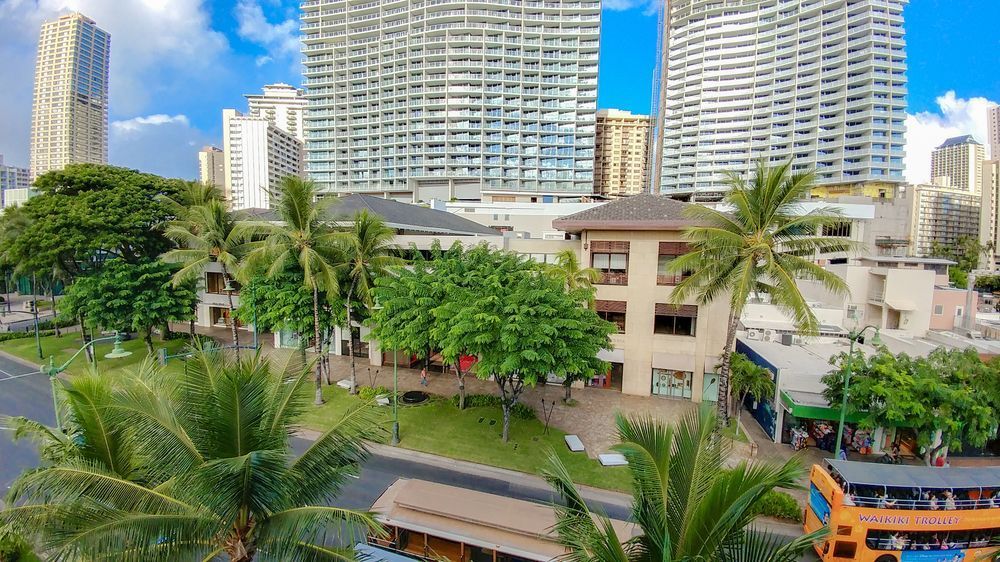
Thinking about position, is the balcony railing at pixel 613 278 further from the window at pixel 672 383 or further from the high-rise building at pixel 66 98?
the high-rise building at pixel 66 98

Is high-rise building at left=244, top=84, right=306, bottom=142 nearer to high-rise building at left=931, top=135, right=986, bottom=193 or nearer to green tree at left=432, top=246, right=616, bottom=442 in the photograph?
green tree at left=432, top=246, right=616, bottom=442

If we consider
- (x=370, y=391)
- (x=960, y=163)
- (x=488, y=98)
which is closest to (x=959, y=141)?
(x=960, y=163)

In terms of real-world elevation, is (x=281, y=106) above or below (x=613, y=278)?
above

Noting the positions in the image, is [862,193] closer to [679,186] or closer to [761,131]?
[761,131]

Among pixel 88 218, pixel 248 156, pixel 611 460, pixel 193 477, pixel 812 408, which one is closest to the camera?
pixel 193 477

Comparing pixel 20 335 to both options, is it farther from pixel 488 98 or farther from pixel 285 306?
pixel 488 98

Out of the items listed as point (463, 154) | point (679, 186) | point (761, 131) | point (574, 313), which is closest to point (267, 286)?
point (574, 313)

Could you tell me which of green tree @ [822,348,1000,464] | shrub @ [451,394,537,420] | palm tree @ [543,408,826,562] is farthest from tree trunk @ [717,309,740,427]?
palm tree @ [543,408,826,562]

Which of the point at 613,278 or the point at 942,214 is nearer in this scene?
the point at 613,278
